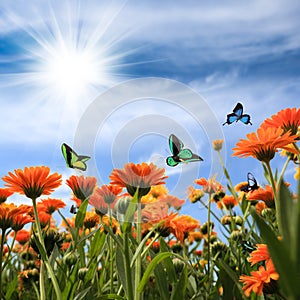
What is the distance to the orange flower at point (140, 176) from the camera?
102cm

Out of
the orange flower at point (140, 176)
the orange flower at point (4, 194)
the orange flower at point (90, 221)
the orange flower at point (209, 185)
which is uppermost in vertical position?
the orange flower at point (209, 185)

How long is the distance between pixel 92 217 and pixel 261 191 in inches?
29.6

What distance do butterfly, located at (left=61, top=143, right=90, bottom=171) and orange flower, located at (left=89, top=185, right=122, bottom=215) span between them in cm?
10

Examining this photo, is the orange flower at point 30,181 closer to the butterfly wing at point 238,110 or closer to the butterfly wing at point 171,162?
the butterfly wing at point 171,162

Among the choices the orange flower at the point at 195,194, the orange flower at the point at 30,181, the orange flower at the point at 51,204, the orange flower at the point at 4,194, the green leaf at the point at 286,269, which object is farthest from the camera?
the orange flower at the point at 195,194

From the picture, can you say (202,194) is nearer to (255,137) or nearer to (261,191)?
(261,191)

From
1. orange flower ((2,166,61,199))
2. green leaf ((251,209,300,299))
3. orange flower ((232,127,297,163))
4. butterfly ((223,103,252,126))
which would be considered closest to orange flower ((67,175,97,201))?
orange flower ((2,166,61,199))

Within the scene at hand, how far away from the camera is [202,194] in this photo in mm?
2047

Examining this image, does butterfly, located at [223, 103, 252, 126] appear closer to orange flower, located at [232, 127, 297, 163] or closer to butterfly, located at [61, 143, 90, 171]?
orange flower, located at [232, 127, 297, 163]

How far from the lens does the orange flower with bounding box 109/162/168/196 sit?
102cm

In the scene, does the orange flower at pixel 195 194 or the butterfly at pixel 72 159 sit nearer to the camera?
the butterfly at pixel 72 159

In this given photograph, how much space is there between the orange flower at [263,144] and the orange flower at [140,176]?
0.21 meters

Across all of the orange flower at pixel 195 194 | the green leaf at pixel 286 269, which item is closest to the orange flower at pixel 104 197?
the orange flower at pixel 195 194

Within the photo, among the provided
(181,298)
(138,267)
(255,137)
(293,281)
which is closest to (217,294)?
(181,298)
